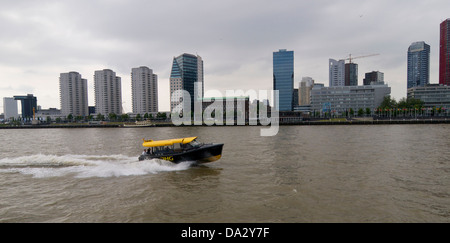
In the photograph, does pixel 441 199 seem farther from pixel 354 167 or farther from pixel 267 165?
pixel 267 165

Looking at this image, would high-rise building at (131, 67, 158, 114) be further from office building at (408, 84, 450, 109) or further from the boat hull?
office building at (408, 84, 450, 109)

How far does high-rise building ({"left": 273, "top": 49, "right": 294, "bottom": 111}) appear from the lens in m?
160

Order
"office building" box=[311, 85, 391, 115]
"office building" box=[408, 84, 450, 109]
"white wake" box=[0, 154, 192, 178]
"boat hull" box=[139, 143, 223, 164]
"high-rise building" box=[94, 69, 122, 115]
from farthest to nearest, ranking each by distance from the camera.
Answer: "high-rise building" box=[94, 69, 122, 115] < "office building" box=[311, 85, 391, 115] < "office building" box=[408, 84, 450, 109] < "boat hull" box=[139, 143, 223, 164] < "white wake" box=[0, 154, 192, 178]

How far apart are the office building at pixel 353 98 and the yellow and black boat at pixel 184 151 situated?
147 metres

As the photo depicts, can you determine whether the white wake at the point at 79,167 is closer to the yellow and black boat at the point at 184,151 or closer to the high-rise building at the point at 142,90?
the yellow and black boat at the point at 184,151

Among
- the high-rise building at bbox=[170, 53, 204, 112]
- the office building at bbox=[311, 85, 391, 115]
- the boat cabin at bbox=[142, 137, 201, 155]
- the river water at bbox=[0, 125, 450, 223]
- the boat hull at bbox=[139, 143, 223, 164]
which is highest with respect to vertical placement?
the high-rise building at bbox=[170, 53, 204, 112]

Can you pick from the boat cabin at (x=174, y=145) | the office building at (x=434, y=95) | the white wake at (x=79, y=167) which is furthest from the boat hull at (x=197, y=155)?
the office building at (x=434, y=95)

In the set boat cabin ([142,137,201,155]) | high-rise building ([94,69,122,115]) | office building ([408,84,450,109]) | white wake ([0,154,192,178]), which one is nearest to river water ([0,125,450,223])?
white wake ([0,154,192,178])

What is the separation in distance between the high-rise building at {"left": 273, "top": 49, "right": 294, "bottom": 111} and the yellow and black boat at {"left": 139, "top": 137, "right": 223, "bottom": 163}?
5908 inches

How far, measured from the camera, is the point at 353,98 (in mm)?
153875

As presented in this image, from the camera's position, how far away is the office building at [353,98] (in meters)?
152

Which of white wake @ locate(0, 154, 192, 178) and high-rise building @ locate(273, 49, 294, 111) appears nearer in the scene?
white wake @ locate(0, 154, 192, 178)

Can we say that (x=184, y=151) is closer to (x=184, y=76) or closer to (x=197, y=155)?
(x=197, y=155)

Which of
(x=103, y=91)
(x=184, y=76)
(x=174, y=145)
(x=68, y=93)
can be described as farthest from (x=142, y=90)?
(x=174, y=145)
